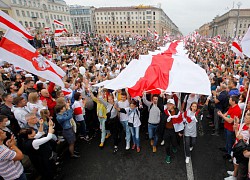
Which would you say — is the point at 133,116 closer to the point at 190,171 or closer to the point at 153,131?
the point at 153,131

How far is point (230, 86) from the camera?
215 inches

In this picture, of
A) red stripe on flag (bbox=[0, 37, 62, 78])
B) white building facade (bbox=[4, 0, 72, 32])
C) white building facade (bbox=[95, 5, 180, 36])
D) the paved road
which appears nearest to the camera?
red stripe on flag (bbox=[0, 37, 62, 78])

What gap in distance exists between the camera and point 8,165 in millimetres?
2709

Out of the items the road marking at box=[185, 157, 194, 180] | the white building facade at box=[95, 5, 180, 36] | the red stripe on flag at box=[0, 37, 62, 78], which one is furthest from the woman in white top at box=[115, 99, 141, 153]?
the white building facade at box=[95, 5, 180, 36]

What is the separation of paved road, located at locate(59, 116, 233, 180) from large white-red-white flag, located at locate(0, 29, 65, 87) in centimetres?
215

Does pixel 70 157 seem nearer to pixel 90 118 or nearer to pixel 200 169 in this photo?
pixel 90 118

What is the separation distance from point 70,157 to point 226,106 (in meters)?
4.78

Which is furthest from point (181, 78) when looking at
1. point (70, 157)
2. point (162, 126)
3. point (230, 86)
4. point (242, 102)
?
point (70, 157)

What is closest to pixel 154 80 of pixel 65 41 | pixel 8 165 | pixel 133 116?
pixel 133 116

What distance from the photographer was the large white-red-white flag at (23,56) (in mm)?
3320

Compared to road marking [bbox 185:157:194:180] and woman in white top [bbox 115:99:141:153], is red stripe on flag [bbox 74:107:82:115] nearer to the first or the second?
woman in white top [bbox 115:99:141:153]

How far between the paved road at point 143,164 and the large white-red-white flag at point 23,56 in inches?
84.8

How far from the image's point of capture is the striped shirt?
2.55 m

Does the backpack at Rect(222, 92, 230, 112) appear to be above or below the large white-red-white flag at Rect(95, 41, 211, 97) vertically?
below
